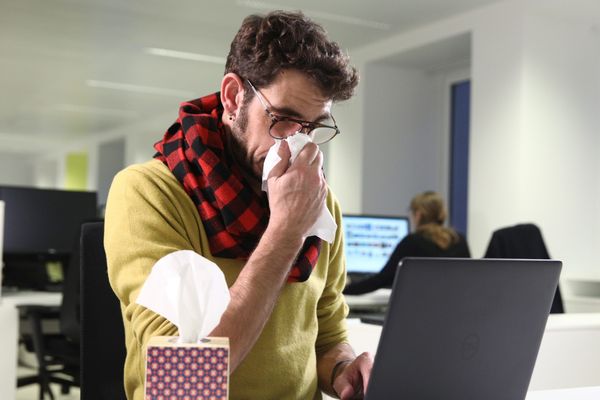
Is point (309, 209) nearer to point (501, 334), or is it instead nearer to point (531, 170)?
point (501, 334)

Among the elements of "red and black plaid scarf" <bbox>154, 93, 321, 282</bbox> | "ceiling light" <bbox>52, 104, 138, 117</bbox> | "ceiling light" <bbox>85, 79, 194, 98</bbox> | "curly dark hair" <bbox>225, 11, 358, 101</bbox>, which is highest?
"ceiling light" <bbox>85, 79, 194, 98</bbox>

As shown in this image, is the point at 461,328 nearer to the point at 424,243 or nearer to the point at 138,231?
the point at 138,231

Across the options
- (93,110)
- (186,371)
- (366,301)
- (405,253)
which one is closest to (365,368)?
(186,371)

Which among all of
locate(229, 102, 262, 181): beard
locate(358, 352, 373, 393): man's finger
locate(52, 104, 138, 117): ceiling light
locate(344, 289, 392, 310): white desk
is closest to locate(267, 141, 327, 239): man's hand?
locate(229, 102, 262, 181): beard

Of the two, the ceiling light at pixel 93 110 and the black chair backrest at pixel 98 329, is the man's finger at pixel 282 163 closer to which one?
the black chair backrest at pixel 98 329

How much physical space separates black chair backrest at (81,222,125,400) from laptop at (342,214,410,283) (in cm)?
301

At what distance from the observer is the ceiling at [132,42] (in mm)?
5730

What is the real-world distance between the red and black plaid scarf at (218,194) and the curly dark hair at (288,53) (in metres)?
0.12

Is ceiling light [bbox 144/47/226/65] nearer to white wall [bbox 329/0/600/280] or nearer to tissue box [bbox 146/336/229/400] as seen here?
white wall [bbox 329/0/600/280]

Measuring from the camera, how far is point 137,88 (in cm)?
930

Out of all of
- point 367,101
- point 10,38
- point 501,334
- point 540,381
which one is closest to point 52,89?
point 10,38

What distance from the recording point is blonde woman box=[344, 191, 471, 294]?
3820 millimetres

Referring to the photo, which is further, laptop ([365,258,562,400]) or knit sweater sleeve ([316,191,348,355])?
knit sweater sleeve ([316,191,348,355])

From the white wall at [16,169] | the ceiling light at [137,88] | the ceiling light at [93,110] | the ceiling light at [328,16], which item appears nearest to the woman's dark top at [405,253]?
the ceiling light at [328,16]
